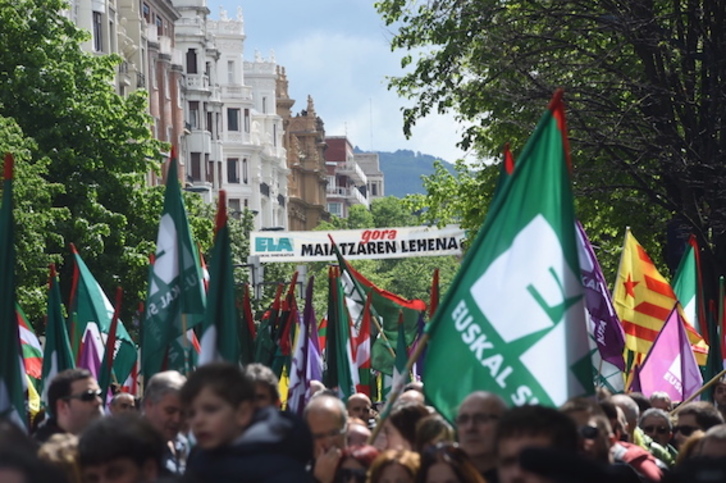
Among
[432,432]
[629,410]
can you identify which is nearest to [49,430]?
[432,432]

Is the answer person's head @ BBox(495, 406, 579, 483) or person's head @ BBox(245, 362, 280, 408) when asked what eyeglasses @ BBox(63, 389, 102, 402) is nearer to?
person's head @ BBox(245, 362, 280, 408)

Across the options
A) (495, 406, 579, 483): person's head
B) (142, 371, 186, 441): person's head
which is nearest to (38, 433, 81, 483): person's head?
(495, 406, 579, 483): person's head

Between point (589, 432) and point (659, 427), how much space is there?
4.80 meters

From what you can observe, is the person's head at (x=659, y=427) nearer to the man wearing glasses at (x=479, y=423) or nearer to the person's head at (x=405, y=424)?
the person's head at (x=405, y=424)

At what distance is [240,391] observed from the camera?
589 centimetres

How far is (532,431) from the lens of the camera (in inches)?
209

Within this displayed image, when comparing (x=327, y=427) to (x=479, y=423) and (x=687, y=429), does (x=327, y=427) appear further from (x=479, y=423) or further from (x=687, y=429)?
(x=687, y=429)

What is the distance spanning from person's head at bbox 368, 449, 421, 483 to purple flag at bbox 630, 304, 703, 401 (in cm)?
760

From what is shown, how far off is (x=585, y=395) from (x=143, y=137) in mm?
36137

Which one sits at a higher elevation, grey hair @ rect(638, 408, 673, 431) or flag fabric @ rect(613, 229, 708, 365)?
flag fabric @ rect(613, 229, 708, 365)

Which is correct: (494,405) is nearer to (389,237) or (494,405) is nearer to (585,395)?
(585,395)

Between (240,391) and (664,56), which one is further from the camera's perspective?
(664,56)

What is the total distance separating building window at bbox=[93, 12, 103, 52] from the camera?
62.0 meters

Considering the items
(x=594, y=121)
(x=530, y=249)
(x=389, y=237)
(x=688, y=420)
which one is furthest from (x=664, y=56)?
(x=389, y=237)
